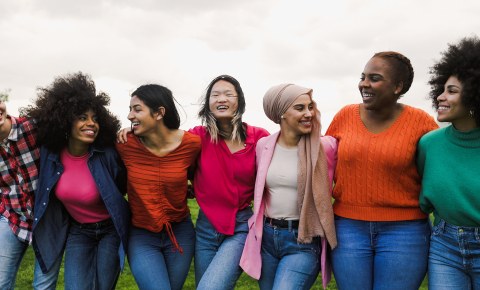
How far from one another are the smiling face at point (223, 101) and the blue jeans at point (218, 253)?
1045 millimetres

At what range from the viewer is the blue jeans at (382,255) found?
316 cm

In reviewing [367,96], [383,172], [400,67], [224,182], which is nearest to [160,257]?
[224,182]

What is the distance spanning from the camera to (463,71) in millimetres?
3162

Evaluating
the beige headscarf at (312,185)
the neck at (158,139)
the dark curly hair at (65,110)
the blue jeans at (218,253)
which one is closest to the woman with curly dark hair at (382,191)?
the beige headscarf at (312,185)

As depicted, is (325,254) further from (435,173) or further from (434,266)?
(435,173)

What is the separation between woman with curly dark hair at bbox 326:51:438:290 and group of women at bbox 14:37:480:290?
1cm

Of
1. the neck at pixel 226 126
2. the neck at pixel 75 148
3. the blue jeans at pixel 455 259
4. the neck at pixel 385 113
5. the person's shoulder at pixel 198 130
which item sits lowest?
the blue jeans at pixel 455 259

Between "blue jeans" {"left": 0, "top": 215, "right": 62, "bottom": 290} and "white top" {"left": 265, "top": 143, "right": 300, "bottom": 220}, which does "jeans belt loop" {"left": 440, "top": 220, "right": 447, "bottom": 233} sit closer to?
"white top" {"left": 265, "top": 143, "right": 300, "bottom": 220}

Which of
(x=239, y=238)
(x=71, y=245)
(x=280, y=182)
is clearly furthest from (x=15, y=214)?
(x=280, y=182)

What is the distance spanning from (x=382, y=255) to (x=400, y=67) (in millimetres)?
1679

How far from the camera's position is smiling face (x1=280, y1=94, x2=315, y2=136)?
3.60 meters

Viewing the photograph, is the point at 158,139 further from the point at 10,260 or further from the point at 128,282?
the point at 128,282

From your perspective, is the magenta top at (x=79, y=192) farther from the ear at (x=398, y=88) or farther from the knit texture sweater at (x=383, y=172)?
the ear at (x=398, y=88)

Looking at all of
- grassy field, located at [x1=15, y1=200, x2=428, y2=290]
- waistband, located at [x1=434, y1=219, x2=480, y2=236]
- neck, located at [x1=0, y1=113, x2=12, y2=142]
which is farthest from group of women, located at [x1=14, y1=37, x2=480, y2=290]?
grassy field, located at [x1=15, y1=200, x2=428, y2=290]
